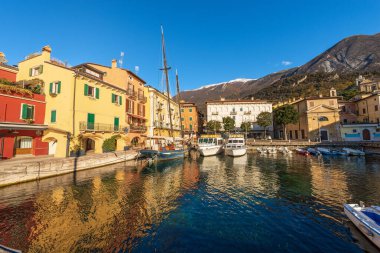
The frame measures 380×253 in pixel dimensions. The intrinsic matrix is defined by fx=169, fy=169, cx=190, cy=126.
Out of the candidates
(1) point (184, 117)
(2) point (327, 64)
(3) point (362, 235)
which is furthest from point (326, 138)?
(2) point (327, 64)

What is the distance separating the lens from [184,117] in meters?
65.6

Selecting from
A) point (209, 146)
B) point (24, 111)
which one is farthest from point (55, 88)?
point (209, 146)

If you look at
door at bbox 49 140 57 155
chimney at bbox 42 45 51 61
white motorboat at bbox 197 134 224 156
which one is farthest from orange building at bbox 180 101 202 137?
chimney at bbox 42 45 51 61

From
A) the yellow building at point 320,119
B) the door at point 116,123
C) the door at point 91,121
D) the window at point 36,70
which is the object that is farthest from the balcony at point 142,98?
the yellow building at point 320,119

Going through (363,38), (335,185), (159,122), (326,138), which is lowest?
(335,185)

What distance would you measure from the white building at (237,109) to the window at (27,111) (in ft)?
170

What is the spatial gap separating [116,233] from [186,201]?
4810 millimetres

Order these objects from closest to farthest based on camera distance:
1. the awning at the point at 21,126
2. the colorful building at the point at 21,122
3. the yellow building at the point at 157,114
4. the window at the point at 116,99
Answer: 1. the awning at the point at 21,126
2. the colorful building at the point at 21,122
3. the window at the point at 116,99
4. the yellow building at the point at 157,114

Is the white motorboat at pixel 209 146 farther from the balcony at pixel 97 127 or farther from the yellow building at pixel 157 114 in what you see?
the balcony at pixel 97 127

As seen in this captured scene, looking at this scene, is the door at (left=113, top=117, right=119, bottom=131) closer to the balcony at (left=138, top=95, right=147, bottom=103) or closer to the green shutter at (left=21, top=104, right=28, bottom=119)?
the balcony at (left=138, top=95, right=147, bottom=103)

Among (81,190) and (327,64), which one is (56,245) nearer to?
(81,190)

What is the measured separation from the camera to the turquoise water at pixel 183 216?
6734 mm

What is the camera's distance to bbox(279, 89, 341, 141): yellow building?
1790 inches

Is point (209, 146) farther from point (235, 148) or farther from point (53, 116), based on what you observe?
point (53, 116)
